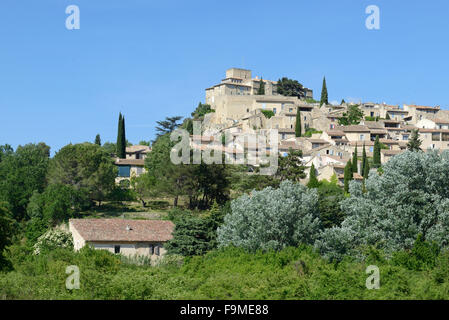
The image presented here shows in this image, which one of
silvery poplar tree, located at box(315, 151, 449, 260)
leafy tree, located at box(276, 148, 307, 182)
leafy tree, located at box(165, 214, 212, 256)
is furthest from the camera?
leafy tree, located at box(276, 148, 307, 182)

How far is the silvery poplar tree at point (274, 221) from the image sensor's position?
39.2 m

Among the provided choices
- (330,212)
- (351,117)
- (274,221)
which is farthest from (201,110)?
(274,221)

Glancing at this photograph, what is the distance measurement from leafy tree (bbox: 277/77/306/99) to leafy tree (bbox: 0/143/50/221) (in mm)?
51965

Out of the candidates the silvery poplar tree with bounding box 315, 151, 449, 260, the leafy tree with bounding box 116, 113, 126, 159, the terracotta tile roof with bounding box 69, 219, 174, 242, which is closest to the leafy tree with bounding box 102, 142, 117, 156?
the leafy tree with bounding box 116, 113, 126, 159

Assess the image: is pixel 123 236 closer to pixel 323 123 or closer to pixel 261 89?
pixel 323 123

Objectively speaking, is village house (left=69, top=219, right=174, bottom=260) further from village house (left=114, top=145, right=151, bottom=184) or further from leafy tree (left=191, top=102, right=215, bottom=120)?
leafy tree (left=191, top=102, right=215, bottom=120)

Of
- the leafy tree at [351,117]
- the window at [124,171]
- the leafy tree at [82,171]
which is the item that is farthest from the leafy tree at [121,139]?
the leafy tree at [351,117]

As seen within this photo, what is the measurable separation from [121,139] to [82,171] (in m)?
19.6

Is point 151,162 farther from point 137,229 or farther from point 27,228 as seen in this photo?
point 137,229

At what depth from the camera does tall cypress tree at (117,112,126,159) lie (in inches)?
3317

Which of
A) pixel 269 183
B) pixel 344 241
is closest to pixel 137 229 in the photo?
pixel 269 183

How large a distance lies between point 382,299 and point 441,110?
89.7 metres

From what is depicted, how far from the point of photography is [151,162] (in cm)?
7444

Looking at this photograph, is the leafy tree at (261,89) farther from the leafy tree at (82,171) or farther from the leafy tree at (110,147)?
the leafy tree at (82,171)
